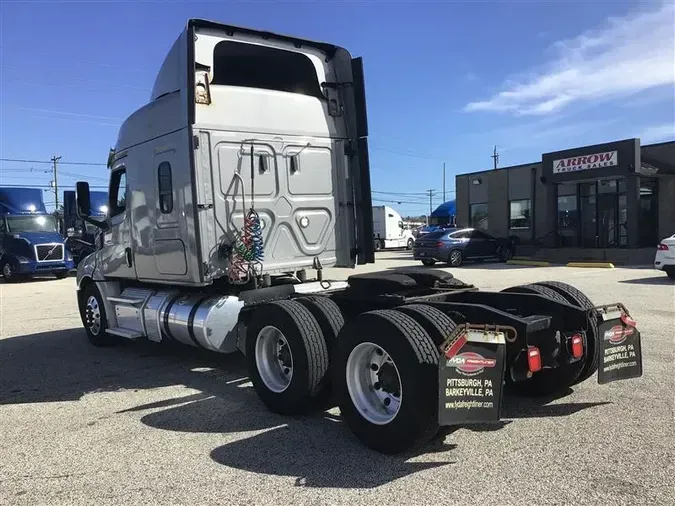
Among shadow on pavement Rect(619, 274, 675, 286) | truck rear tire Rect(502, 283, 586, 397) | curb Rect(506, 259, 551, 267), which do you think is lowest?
curb Rect(506, 259, 551, 267)

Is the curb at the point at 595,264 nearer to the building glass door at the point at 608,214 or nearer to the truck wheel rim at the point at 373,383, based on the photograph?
the building glass door at the point at 608,214

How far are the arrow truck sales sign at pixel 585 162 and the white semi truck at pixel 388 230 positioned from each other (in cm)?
1793

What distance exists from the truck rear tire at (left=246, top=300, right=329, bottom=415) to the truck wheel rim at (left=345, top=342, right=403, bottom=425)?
58 cm

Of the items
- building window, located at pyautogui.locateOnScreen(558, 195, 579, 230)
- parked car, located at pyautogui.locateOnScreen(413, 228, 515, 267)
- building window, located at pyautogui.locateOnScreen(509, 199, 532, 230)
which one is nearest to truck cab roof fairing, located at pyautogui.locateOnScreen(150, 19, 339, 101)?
parked car, located at pyautogui.locateOnScreen(413, 228, 515, 267)

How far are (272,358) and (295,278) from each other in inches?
68.2

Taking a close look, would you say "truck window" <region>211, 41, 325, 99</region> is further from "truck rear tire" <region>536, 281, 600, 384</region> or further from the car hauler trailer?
"truck rear tire" <region>536, 281, 600, 384</region>

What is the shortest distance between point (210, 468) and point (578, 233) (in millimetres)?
24460

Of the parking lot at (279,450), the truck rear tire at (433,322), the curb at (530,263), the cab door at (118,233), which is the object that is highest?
the cab door at (118,233)

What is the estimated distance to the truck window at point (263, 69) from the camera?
6.33 m

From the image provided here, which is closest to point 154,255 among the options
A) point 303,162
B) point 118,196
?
point 118,196

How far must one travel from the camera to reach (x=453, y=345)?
3660mm

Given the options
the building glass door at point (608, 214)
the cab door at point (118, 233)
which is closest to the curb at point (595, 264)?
the building glass door at point (608, 214)

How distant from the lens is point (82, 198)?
7.84m

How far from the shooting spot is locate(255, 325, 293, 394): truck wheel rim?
5277mm
